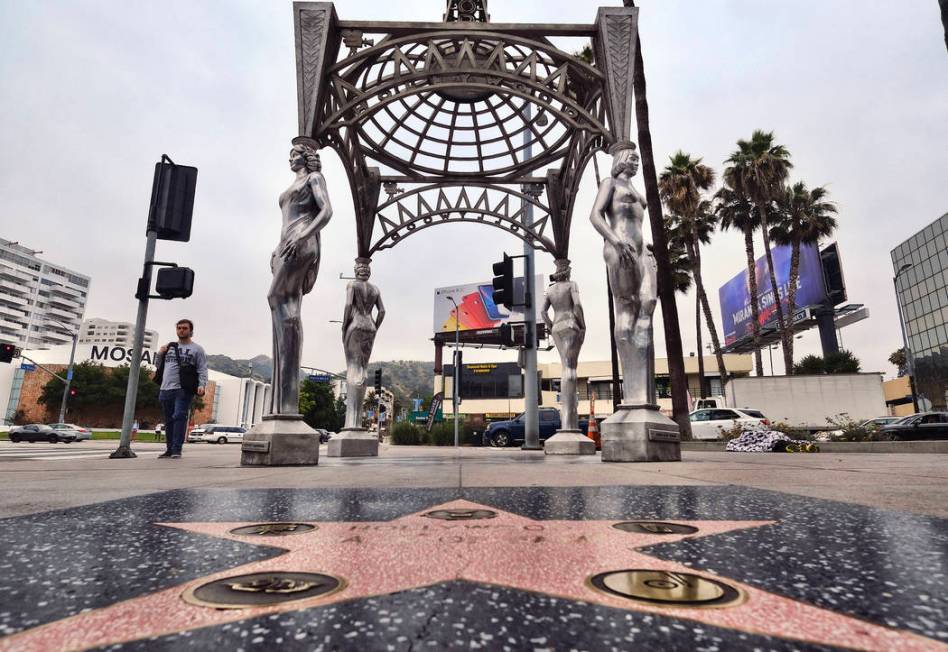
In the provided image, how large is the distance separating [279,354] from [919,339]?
6590 cm

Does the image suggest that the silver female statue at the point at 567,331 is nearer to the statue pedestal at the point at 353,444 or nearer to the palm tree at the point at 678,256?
the statue pedestal at the point at 353,444

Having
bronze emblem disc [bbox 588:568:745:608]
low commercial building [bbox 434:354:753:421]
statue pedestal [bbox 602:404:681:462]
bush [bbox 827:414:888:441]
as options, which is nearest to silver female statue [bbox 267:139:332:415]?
statue pedestal [bbox 602:404:681:462]

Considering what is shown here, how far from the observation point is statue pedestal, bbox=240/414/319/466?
4.53 meters

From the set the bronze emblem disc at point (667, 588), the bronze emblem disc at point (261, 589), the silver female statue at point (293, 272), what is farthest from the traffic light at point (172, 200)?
the bronze emblem disc at point (667, 588)

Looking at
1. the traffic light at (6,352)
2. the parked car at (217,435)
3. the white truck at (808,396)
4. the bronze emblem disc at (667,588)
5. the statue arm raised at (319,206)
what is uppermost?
the traffic light at (6,352)

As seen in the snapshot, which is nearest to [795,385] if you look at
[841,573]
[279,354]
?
[279,354]

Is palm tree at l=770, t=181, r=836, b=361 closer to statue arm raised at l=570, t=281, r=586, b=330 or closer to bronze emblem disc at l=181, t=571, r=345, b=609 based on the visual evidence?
statue arm raised at l=570, t=281, r=586, b=330

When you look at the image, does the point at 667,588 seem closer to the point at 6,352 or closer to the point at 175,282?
the point at 175,282

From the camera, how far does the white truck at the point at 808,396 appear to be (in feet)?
77.3

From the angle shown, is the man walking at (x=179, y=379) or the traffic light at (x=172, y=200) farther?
the traffic light at (x=172, y=200)

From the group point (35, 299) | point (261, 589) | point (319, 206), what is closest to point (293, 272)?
point (319, 206)

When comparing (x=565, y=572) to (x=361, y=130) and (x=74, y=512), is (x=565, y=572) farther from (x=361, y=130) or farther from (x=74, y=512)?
(x=361, y=130)

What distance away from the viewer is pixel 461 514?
154 centimetres

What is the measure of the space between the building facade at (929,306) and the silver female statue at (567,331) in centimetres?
5018
